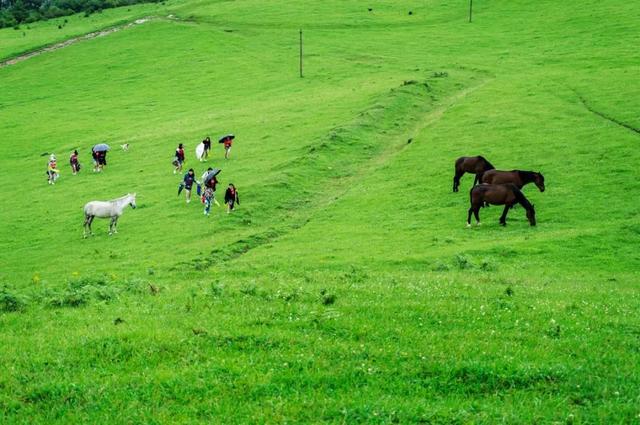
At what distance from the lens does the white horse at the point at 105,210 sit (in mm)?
36381

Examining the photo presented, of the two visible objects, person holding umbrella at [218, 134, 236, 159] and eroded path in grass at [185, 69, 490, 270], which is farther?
person holding umbrella at [218, 134, 236, 159]

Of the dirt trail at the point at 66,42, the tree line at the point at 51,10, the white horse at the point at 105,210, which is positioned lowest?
the white horse at the point at 105,210

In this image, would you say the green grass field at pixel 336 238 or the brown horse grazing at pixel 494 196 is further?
the brown horse grazing at pixel 494 196

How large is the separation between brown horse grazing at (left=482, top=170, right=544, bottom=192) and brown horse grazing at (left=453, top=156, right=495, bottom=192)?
2.11m

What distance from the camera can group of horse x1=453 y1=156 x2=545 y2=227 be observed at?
32.0 metres

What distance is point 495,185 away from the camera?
32.4 m

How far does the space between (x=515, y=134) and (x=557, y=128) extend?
2.85m

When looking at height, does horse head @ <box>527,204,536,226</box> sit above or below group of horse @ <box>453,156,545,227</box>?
below

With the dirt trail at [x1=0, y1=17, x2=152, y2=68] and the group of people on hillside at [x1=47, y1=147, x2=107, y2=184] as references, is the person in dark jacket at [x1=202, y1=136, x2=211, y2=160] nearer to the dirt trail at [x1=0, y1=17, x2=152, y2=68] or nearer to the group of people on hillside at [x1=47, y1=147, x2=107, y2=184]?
the group of people on hillside at [x1=47, y1=147, x2=107, y2=184]

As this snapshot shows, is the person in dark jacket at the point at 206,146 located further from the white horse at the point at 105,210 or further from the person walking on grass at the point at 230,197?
the white horse at the point at 105,210

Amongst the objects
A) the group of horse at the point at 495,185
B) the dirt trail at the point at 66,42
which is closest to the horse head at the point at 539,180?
the group of horse at the point at 495,185

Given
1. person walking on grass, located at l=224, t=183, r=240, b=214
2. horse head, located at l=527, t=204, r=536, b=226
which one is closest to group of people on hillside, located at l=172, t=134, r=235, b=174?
person walking on grass, located at l=224, t=183, r=240, b=214

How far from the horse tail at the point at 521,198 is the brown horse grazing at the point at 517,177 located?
3.22 metres

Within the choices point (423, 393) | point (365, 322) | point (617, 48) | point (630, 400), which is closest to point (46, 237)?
point (365, 322)
